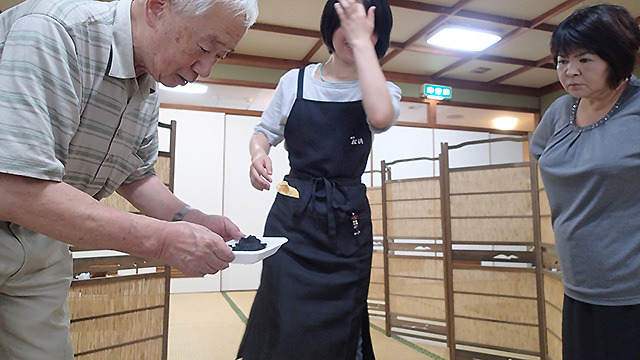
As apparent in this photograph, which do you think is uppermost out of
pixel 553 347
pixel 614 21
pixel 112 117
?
pixel 614 21

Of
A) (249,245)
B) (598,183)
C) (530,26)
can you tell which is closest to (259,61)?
(530,26)

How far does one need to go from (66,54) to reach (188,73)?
0.81 feet

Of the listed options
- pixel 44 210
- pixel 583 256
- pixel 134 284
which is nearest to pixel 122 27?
pixel 44 210

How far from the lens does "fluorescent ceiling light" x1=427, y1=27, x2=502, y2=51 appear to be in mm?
4814

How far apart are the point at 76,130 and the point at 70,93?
0.09m

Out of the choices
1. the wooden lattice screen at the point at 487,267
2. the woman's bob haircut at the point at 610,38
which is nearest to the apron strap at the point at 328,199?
the woman's bob haircut at the point at 610,38

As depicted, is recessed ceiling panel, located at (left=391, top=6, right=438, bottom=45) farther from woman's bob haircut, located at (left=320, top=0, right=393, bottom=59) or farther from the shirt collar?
the shirt collar

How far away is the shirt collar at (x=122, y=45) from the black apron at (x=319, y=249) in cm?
55

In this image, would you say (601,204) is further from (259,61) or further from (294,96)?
(259,61)

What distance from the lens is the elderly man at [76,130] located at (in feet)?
2.29

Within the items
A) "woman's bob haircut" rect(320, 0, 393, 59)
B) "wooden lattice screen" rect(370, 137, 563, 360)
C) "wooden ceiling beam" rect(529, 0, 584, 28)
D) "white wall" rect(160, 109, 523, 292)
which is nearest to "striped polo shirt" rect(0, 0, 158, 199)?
"woman's bob haircut" rect(320, 0, 393, 59)

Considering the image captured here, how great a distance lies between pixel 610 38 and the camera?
1.31m

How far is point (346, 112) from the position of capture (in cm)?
132

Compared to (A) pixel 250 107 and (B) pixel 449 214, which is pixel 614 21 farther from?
(A) pixel 250 107
